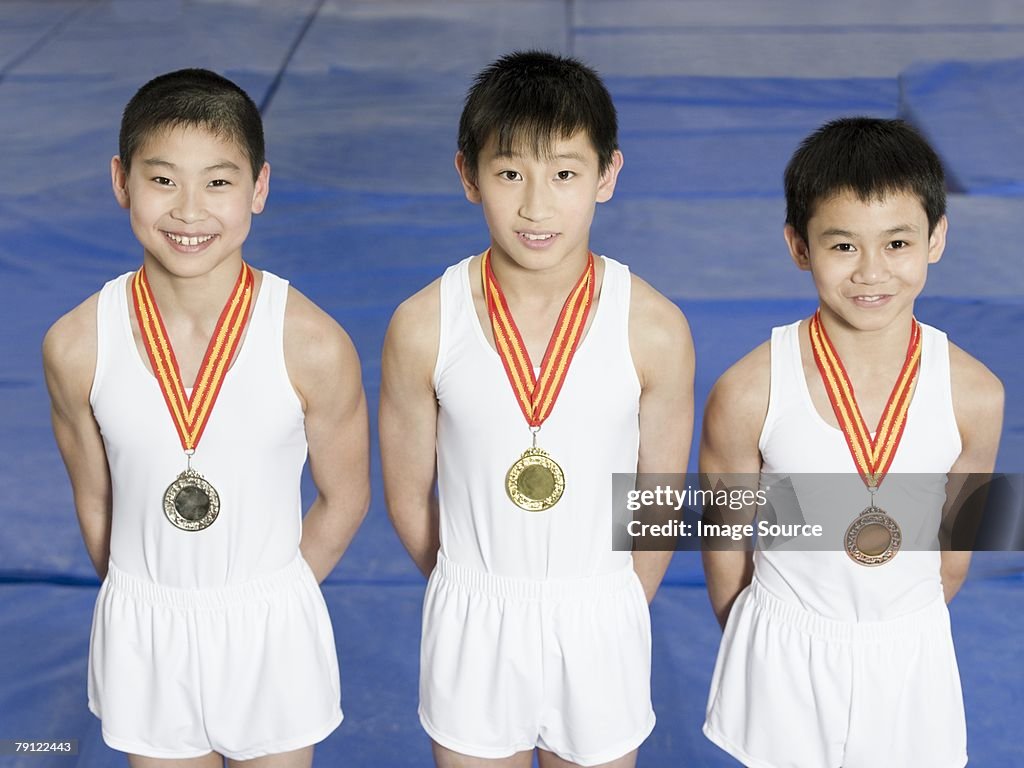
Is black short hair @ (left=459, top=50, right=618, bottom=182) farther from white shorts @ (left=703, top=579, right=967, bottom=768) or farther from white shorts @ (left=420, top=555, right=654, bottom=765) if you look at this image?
white shorts @ (left=703, top=579, right=967, bottom=768)

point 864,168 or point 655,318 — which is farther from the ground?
point 864,168

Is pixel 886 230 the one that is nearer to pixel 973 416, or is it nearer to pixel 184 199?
pixel 973 416

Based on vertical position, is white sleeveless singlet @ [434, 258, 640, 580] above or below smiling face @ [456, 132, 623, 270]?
below

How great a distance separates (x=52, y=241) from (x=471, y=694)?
4.33m

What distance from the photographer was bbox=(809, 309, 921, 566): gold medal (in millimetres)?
2736

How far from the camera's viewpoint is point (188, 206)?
8.74ft

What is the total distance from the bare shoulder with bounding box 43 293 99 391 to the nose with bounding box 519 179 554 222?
2.88 ft

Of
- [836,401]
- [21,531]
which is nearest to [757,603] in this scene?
[836,401]

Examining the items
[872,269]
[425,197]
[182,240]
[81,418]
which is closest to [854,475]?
[872,269]

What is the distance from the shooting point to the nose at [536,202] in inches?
105

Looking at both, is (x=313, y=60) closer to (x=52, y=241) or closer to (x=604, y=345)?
(x=52, y=241)

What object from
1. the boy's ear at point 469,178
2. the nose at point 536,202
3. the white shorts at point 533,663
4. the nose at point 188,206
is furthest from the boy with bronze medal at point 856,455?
the nose at point 188,206

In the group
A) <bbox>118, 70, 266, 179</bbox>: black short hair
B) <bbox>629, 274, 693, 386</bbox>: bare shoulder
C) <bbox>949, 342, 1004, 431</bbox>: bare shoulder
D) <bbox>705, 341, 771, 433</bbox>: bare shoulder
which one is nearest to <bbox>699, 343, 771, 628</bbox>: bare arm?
<bbox>705, 341, 771, 433</bbox>: bare shoulder

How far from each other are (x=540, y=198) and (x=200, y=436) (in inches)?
32.2
